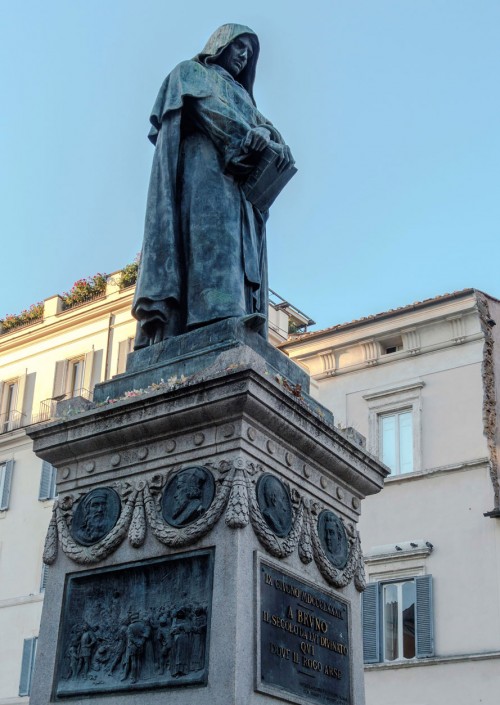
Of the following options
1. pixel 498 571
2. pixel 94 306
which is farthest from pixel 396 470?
pixel 94 306

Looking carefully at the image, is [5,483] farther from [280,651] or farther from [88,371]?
[280,651]

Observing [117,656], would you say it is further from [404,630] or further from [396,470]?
[396,470]

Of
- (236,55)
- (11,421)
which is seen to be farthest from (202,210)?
(11,421)

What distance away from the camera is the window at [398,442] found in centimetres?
2553

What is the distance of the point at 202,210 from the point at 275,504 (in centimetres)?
245

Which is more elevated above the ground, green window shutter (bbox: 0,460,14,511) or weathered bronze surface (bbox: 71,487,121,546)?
green window shutter (bbox: 0,460,14,511)

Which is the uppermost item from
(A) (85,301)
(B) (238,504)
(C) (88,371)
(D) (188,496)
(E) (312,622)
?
(A) (85,301)

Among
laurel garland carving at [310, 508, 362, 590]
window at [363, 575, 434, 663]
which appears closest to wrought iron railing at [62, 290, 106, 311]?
window at [363, 575, 434, 663]

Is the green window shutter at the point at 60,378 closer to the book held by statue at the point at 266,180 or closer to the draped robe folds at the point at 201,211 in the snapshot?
the draped robe folds at the point at 201,211

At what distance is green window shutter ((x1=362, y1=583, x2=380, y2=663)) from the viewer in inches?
924

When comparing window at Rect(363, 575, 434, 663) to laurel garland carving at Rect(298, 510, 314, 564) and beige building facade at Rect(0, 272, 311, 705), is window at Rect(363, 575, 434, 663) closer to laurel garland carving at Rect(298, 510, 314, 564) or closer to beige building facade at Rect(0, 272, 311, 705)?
beige building facade at Rect(0, 272, 311, 705)

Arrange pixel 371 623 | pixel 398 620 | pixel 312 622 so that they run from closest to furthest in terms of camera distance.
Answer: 1. pixel 312 622
2. pixel 398 620
3. pixel 371 623

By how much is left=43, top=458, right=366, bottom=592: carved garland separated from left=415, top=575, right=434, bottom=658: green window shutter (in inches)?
625

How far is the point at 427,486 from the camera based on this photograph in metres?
24.8
